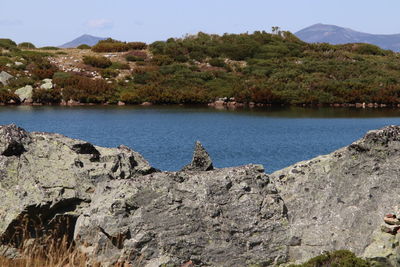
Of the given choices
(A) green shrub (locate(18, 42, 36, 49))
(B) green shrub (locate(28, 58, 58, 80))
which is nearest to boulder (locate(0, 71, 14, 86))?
(B) green shrub (locate(28, 58, 58, 80))

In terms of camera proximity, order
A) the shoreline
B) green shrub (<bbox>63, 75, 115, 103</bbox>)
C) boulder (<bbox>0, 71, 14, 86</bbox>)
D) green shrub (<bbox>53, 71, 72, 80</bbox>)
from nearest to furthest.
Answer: the shoreline
green shrub (<bbox>63, 75, 115, 103</bbox>)
boulder (<bbox>0, 71, 14, 86</bbox>)
green shrub (<bbox>53, 71, 72, 80</bbox>)

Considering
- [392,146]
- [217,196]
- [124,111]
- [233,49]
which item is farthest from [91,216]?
[233,49]

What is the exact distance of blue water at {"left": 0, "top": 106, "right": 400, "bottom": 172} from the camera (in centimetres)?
3381

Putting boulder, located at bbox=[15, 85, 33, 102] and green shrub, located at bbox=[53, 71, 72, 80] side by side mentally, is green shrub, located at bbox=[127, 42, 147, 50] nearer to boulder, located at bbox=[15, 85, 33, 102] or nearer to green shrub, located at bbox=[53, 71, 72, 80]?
green shrub, located at bbox=[53, 71, 72, 80]

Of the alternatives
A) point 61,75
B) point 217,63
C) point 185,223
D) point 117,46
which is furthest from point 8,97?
point 185,223

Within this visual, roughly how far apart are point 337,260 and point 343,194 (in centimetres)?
193

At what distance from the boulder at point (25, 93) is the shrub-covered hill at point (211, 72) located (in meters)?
0.79

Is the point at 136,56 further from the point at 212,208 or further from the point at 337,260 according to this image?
the point at 337,260

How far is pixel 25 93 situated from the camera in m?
70.3

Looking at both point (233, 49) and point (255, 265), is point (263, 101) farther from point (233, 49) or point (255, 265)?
point (255, 265)

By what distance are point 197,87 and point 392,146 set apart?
67.2 m

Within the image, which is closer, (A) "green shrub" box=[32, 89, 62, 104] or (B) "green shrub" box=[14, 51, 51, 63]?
(A) "green shrub" box=[32, 89, 62, 104]

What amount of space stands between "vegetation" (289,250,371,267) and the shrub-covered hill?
63251 millimetres

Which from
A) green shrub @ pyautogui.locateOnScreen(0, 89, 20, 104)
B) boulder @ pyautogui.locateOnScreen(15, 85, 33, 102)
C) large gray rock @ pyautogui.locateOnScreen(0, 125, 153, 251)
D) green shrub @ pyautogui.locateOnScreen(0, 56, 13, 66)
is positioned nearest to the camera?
large gray rock @ pyautogui.locateOnScreen(0, 125, 153, 251)
